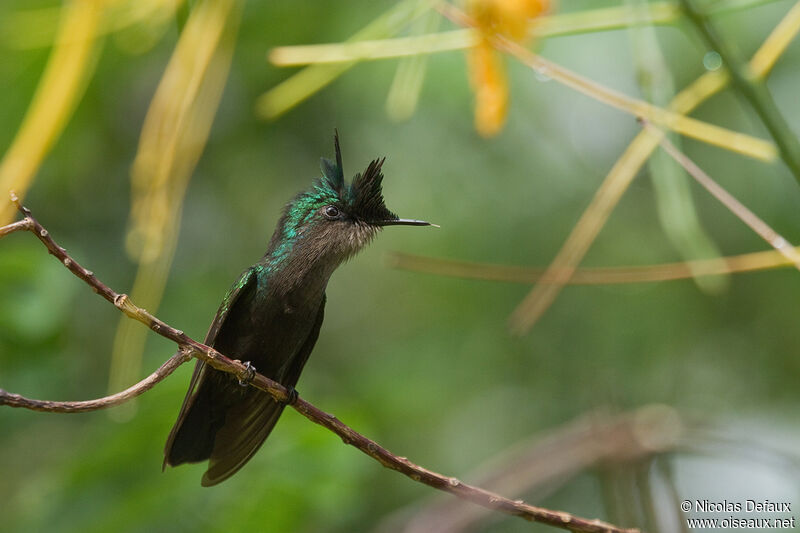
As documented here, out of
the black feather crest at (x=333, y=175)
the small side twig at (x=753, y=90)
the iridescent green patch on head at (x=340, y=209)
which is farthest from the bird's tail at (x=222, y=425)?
the small side twig at (x=753, y=90)

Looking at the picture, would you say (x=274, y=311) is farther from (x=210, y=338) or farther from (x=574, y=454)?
(x=574, y=454)

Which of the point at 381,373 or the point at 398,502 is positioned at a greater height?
the point at 381,373

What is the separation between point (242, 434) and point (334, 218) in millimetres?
670

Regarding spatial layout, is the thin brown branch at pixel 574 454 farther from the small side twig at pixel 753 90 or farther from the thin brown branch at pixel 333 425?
the small side twig at pixel 753 90

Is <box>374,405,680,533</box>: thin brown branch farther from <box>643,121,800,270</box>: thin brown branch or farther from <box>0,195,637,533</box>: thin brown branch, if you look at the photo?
<box>643,121,800,270</box>: thin brown branch

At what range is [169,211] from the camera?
2219 mm

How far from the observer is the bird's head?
261 centimetres

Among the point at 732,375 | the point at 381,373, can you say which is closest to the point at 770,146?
the point at 732,375

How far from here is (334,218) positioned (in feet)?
8.82

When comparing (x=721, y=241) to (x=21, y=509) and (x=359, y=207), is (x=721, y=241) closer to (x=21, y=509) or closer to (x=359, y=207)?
(x=359, y=207)

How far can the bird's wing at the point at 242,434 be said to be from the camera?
253 centimetres

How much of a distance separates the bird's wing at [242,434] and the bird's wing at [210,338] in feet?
0.39

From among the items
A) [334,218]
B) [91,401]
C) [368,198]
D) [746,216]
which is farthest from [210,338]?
[746,216]

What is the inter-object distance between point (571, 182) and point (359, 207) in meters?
1.78
